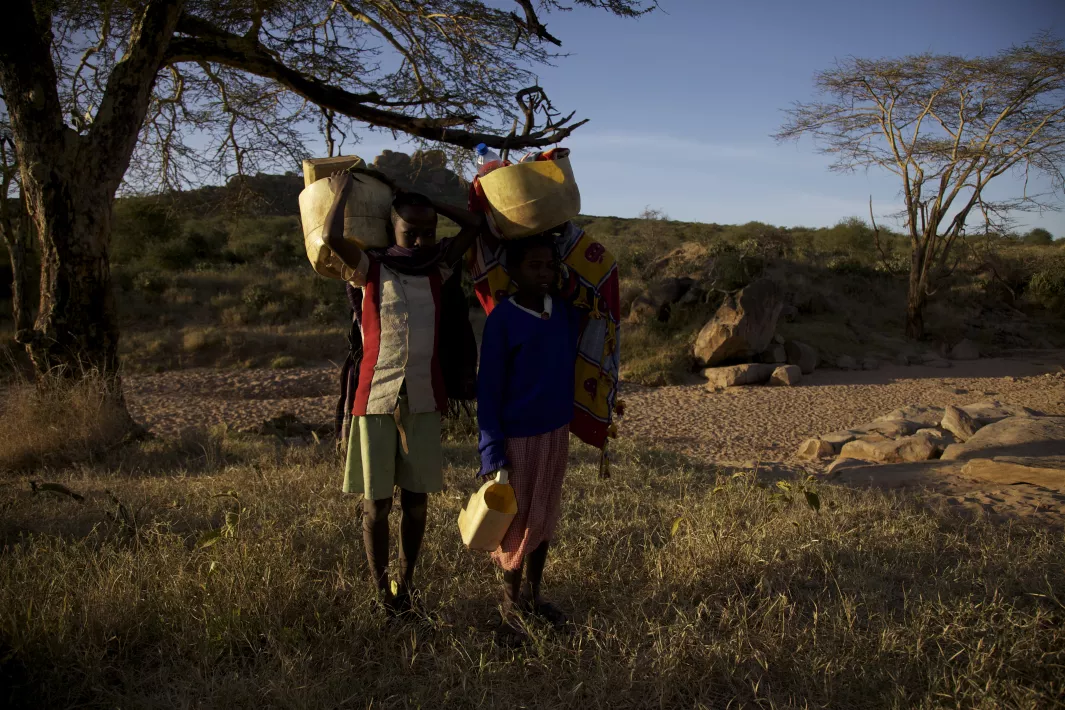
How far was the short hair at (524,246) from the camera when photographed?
2449 mm

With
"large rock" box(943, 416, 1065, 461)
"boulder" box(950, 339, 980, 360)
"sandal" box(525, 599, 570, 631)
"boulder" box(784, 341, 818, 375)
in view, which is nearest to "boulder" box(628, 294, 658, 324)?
"boulder" box(784, 341, 818, 375)

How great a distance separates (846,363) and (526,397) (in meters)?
11.0

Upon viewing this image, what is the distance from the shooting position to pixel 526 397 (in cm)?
243

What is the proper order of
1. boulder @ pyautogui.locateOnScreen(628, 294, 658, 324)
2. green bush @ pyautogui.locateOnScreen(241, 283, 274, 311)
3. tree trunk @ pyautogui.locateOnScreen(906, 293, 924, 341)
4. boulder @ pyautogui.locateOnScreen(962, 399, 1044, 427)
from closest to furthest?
boulder @ pyautogui.locateOnScreen(962, 399, 1044, 427)
boulder @ pyautogui.locateOnScreen(628, 294, 658, 324)
tree trunk @ pyautogui.locateOnScreen(906, 293, 924, 341)
green bush @ pyautogui.locateOnScreen(241, 283, 274, 311)

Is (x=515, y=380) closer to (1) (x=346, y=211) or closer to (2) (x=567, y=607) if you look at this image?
(1) (x=346, y=211)

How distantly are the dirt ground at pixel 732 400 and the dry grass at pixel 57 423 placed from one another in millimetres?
1537

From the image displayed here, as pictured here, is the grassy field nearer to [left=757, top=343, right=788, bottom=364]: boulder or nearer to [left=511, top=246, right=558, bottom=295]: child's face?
[left=511, top=246, right=558, bottom=295]: child's face

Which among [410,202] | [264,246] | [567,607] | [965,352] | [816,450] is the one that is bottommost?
[816,450]

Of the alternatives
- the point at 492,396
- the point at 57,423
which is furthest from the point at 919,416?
the point at 57,423

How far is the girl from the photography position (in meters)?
2.40

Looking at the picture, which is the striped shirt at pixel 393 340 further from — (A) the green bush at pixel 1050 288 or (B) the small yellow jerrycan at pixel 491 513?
(A) the green bush at pixel 1050 288

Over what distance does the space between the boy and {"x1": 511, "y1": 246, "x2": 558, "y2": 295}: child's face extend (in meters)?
0.23

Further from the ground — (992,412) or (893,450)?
(992,412)

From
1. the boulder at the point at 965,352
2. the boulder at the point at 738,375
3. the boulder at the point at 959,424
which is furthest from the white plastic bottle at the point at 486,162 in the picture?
the boulder at the point at 965,352
